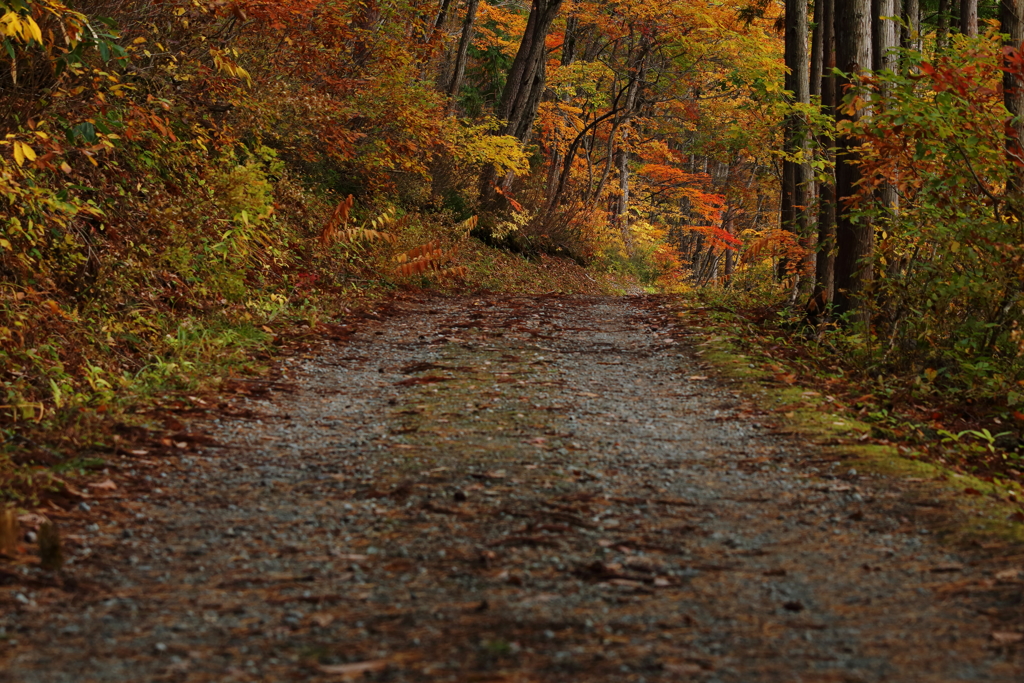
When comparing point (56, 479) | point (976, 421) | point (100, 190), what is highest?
point (100, 190)

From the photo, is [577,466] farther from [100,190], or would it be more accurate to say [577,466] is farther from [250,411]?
[100,190]

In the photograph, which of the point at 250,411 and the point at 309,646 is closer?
the point at 309,646

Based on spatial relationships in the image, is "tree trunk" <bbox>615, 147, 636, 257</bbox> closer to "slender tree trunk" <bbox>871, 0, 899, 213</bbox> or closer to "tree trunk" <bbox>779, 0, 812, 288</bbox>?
"tree trunk" <bbox>779, 0, 812, 288</bbox>

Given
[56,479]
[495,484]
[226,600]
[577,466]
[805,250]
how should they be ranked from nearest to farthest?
[226,600] → [56,479] → [495,484] → [577,466] → [805,250]

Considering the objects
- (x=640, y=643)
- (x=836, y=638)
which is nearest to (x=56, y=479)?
(x=640, y=643)

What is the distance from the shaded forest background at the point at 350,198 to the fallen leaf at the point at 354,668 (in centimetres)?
269

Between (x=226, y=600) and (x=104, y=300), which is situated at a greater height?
(x=104, y=300)

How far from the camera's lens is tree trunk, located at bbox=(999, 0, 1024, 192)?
8.45m

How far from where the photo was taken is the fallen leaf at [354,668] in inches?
115

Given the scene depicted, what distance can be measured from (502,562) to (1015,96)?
8071mm

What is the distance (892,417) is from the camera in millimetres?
7789

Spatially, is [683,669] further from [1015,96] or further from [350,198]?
[350,198]

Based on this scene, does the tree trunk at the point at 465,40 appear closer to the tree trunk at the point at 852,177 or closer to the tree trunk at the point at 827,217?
the tree trunk at the point at 827,217

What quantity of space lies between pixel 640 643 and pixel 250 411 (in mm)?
4506
